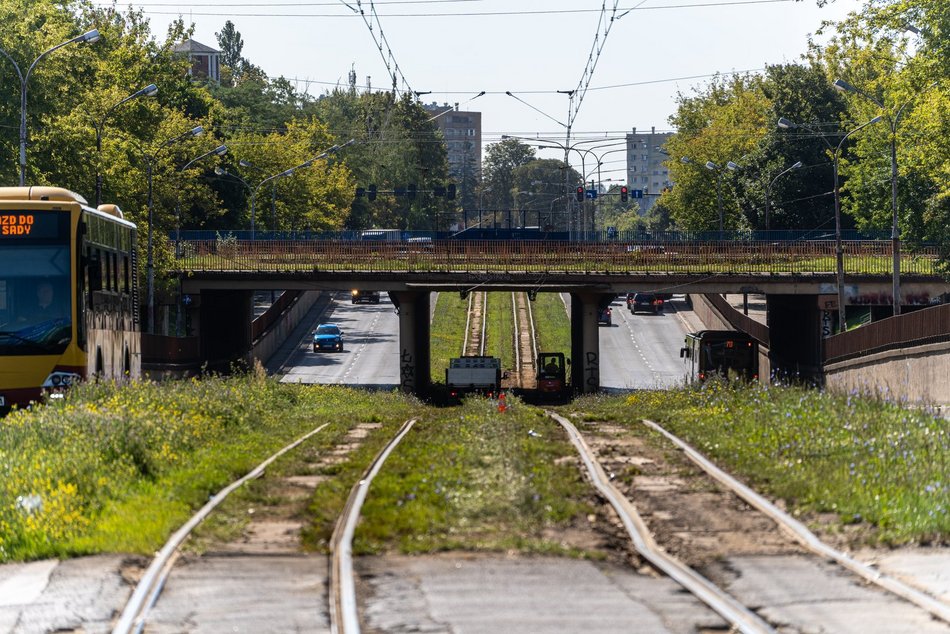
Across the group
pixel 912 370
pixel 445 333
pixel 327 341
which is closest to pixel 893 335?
pixel 912 370

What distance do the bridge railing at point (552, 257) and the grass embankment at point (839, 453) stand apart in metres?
38.5

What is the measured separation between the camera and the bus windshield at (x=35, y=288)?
70.0ft


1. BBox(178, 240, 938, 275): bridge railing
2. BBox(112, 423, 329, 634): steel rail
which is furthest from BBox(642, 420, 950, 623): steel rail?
BBox(178, 240, 938, 275): bridge railing

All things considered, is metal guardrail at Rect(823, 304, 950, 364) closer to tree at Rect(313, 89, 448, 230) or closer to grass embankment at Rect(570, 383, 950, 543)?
grass embankment at Rect(570, 383, 950, 543)

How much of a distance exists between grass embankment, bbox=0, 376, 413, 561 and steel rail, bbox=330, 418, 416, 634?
150 cm

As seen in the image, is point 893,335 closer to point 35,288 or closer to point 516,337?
point 35,288

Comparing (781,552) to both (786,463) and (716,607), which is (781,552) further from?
(786,463)

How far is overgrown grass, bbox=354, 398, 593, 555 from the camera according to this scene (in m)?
11.3

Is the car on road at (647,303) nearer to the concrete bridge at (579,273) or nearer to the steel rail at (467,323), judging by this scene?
the steel rail at (467,323)

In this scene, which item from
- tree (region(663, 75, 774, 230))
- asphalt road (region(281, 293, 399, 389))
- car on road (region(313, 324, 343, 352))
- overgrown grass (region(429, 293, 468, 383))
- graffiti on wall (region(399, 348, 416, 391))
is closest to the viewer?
graffiti on wall (region(399, 348, 416, 391))

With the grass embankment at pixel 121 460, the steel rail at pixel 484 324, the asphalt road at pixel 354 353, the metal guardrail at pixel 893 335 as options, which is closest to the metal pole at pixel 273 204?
the asphalt road at pixel 354 353

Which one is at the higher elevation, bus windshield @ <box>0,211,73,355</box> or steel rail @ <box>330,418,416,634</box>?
bus windshield @ <box>0,211,73,355</box>

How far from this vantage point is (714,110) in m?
107

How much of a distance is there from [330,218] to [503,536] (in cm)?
9543
